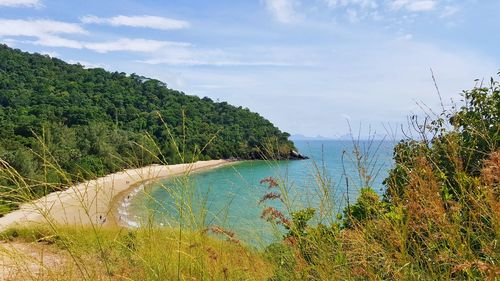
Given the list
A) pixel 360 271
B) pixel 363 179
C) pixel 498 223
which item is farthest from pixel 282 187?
pixel 498 223

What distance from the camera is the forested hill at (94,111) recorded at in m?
37.8

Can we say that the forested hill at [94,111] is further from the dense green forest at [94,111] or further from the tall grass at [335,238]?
the tall grass at [335,238]

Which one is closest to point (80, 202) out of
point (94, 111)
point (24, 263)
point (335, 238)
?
point (24, 263)

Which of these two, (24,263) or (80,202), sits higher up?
(80,202)

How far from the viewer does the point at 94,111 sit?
5056 cm

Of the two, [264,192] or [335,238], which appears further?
[264,192]

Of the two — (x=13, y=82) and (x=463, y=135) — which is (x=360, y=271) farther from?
(x=13, y=82)

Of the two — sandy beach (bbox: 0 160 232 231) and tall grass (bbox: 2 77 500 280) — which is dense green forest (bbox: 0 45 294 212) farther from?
tall grass (bbox: 2 77 500 280)

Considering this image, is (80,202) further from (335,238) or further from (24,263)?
(335,238)

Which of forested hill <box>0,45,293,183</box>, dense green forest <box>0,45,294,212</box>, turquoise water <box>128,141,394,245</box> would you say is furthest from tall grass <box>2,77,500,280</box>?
dense green forest <box>0,45,294,212</box>

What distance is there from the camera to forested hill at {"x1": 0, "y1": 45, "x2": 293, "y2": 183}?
37750 millimetres

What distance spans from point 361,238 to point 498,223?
616 millimetres

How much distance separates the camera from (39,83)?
57.8 meters

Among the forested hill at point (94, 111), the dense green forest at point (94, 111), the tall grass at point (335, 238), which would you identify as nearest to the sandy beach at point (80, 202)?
the tall grass at point (335, 238)
